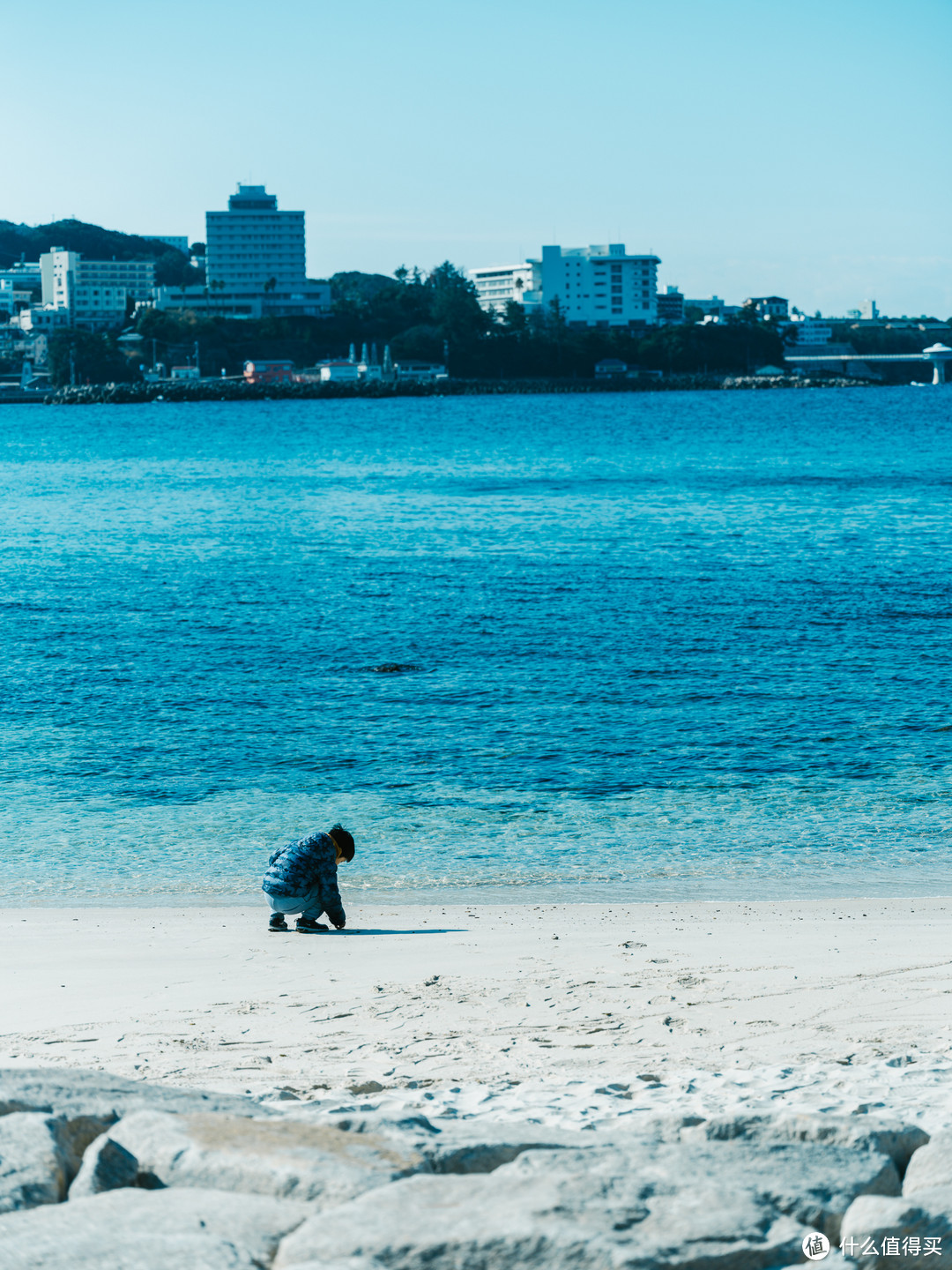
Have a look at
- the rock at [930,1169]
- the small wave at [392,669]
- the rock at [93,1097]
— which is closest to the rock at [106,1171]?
the rock at [93,1097]

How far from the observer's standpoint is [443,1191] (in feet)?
16.0

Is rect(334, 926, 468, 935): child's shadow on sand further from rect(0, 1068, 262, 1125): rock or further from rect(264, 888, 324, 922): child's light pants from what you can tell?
rect(0, 1068, 262, 1125): rock

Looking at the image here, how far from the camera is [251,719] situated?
2033 centimetres

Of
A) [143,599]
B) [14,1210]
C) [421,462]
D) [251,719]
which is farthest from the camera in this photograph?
[421,462]

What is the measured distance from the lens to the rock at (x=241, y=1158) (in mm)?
4973

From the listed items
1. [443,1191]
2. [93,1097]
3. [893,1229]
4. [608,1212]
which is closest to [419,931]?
[93,1097]

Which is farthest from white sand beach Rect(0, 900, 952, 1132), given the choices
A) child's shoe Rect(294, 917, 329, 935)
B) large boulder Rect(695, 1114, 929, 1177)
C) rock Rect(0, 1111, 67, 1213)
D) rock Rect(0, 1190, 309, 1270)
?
rock Rect(0, 1190, 309, 1270)

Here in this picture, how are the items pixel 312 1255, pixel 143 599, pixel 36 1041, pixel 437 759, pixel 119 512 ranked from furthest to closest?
pixel 119 512 < pixel 143 599 < pixel 437 759 < pixel 36 1041 < pixel 312 1255

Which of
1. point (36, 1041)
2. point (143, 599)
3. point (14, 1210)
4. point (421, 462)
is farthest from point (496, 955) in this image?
point (421, 462)

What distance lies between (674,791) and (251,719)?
732 cm

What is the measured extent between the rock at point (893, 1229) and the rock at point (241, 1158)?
1.68 m

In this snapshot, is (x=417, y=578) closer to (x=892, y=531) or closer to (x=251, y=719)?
(x=251, y=719)

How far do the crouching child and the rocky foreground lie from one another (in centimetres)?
495

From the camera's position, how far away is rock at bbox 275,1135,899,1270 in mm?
4457
